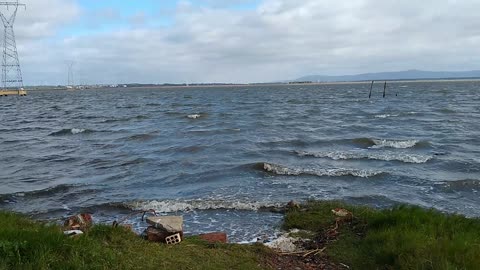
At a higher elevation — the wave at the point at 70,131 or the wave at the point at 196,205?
the wave at the point at 70,131

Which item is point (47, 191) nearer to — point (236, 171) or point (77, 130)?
point (236, 171)

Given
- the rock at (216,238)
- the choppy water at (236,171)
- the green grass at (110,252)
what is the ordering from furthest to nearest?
the choppy water at (236,171) → the rock at (216,238) → the green grass at (110,252)

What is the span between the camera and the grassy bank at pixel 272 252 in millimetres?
5480

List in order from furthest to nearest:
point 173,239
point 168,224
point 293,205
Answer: point 293,205
point 168,224
point 173,239

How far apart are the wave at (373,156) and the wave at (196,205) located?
8640mm

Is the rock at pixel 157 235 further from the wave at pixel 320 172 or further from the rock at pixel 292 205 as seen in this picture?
the wave at pixel 320 172

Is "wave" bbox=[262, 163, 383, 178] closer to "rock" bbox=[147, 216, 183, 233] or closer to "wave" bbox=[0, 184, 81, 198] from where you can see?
"wave" bbox=[0, 184, 81, 198]

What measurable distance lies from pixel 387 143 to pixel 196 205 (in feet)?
49.5

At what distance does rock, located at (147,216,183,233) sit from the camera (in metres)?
7.33

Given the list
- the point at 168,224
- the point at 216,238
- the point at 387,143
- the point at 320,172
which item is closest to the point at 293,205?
the point at 216,238

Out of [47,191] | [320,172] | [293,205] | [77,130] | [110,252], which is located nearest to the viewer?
[110,252]

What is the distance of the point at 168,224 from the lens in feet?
24.5

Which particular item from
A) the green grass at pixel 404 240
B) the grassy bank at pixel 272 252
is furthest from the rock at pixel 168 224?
the green grass at pixel 404 240

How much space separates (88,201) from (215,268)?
8.11 metres
